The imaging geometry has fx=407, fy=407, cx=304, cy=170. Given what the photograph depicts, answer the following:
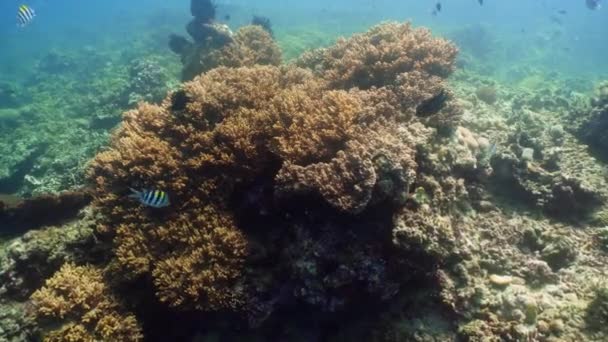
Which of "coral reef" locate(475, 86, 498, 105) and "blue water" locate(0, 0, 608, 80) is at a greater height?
"blue water" locate(0, 0, 608, 80)

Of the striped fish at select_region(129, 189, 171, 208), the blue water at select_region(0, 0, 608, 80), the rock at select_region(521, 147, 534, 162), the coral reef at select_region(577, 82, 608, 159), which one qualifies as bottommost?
the striped fish at select_region(129, 189, 171, 208)

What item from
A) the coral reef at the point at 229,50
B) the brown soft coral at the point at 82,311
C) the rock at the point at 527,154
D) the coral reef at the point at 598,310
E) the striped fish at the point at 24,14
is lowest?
the brown soft coral at the point at 82,311

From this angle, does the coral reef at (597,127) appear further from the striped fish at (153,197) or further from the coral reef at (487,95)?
the striped fish at (153,197)

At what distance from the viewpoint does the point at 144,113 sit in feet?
22.9

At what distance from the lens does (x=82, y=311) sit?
5.11 metres

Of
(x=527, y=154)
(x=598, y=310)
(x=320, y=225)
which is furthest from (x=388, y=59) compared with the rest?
(x=598, y=310)

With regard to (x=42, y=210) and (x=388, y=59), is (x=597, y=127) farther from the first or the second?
(x=42, y=210)

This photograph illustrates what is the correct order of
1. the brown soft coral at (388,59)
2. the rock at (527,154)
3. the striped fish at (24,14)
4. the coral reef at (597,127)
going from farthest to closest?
the striped fish at (24,14)
the coral reef at (597,127)
the brown soft coral at (388,59)
the rock at (527,154)

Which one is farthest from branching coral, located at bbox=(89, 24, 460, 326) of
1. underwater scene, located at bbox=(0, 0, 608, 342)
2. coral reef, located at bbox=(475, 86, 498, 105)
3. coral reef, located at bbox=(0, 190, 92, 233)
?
coral reef, located at bbox=(475, 86, 498, 105)

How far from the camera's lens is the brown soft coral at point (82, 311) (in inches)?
195

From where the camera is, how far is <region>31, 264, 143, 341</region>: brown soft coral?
4.95 meters

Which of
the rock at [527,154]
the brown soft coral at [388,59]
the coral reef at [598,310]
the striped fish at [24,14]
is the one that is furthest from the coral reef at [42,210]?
the rock at [527,154]

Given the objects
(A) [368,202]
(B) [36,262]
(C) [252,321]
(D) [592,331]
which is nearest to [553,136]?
(D) [592,331]

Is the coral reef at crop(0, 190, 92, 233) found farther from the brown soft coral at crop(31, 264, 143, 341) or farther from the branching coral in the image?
the brown soft coral at crop(31, 264, 143, 341)
